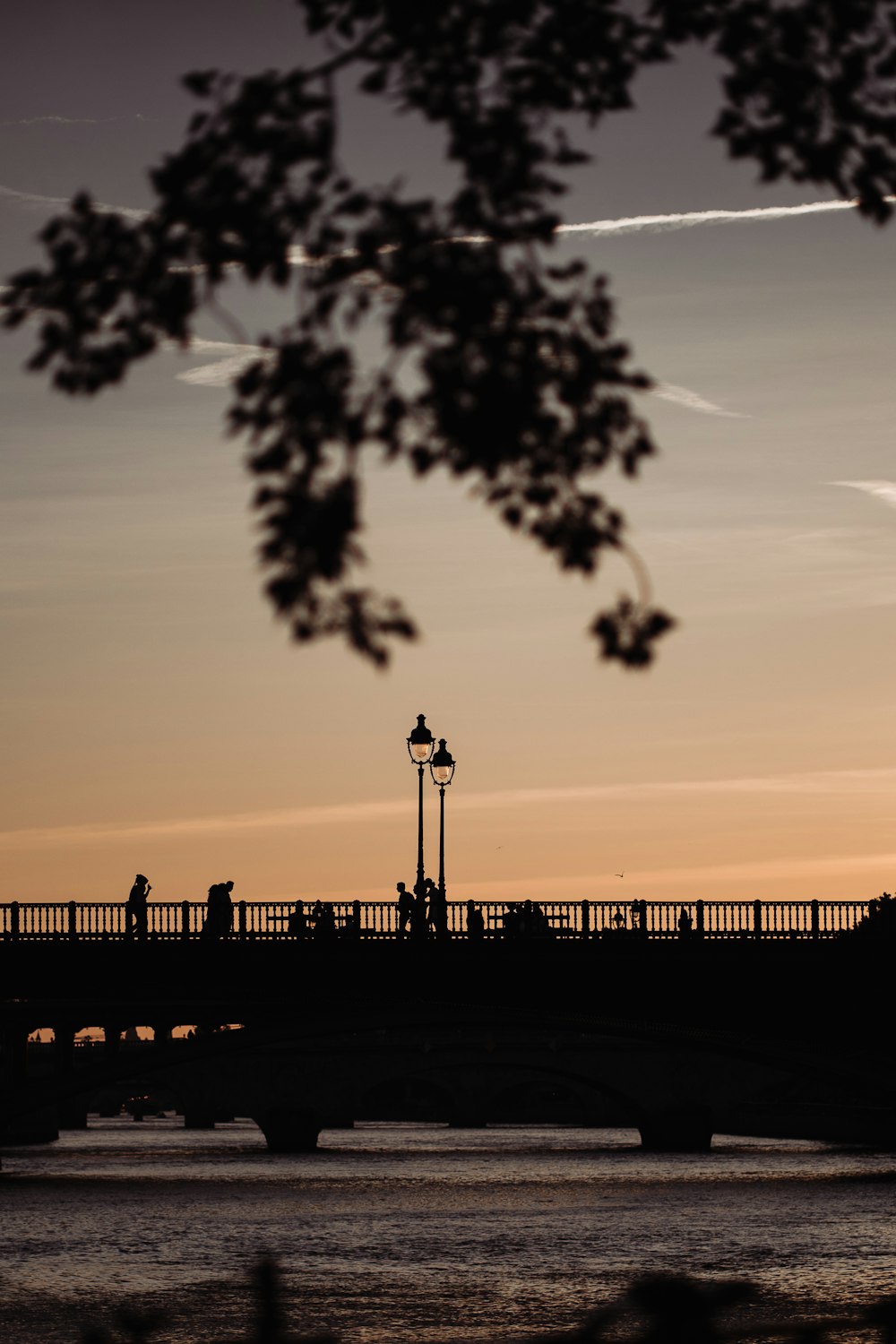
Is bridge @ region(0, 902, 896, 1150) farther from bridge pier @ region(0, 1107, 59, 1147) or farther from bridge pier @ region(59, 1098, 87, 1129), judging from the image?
bridge pier @ region(59, 1098, 87, 1129)

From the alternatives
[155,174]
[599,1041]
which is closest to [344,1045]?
[599,1041]

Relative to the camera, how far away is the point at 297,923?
135 ft

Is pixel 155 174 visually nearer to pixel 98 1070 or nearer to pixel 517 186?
pixel 517 186

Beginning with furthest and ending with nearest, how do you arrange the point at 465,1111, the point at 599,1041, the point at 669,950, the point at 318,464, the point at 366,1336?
the point at 465,1111 → the point at 599,1041 → the point at 669,950 → the point at 366,1336 → the point at 318,464

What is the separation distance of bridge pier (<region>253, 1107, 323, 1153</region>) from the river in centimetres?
162

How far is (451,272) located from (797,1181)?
60815 millimetres

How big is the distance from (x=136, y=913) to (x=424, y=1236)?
36.9 ft

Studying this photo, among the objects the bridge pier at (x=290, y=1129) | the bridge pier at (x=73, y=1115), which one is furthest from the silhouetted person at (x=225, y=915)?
the bridge pier at (x=73, y=1115)

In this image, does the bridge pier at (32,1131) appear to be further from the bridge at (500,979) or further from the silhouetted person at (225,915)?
the silhouetted person at (225,915)

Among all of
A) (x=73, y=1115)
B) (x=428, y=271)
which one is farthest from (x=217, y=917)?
(x=73, y=1115)

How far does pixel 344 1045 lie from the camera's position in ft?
273

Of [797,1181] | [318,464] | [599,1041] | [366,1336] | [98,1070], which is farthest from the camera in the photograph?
[599,1041]

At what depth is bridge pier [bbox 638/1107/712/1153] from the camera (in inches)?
3255

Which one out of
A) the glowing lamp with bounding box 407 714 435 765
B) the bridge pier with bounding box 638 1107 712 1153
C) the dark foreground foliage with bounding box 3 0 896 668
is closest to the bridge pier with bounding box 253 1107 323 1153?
the bridge pier with bounding box 638 1107 712 1153
